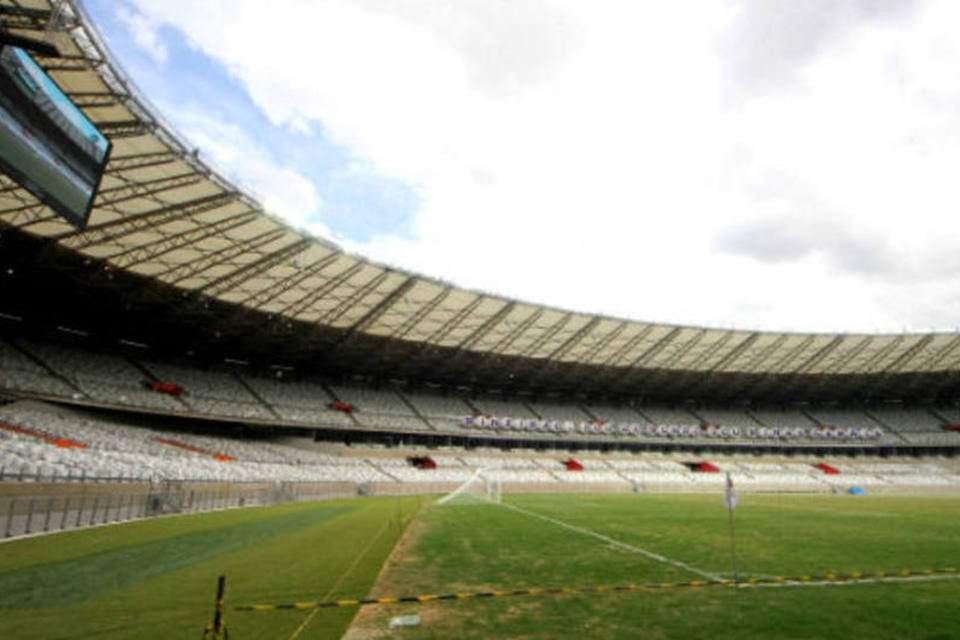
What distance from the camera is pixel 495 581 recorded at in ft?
35.6

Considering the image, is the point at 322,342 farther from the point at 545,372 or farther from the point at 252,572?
the point at 252,572

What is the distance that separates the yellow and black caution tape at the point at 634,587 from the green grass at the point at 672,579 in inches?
13.9

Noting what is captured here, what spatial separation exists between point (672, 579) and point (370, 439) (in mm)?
53627

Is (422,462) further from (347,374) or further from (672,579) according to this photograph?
(672,579)

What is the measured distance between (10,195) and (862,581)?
35.5 meters

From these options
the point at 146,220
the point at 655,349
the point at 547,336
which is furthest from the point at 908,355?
the point at 146,220

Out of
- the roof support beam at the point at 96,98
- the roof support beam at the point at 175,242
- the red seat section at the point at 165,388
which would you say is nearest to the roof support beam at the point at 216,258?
the roof support beam at the point at 175,242

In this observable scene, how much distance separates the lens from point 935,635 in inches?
280

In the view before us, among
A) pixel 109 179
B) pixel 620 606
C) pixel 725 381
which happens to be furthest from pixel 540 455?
pixel 620 606

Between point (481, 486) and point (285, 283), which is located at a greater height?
point (285, 283)

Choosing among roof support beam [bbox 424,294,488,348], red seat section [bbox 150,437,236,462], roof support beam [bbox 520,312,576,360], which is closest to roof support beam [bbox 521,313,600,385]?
roof support beam [bbox 520,312,576,360]

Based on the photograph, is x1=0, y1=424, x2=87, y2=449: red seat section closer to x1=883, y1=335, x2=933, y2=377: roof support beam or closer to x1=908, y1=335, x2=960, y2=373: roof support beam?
x1=883, y1=335, x2=933, y2=377: roof support beam

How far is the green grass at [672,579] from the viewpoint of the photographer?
7520 mm

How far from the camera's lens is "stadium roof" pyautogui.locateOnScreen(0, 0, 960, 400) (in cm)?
2389
